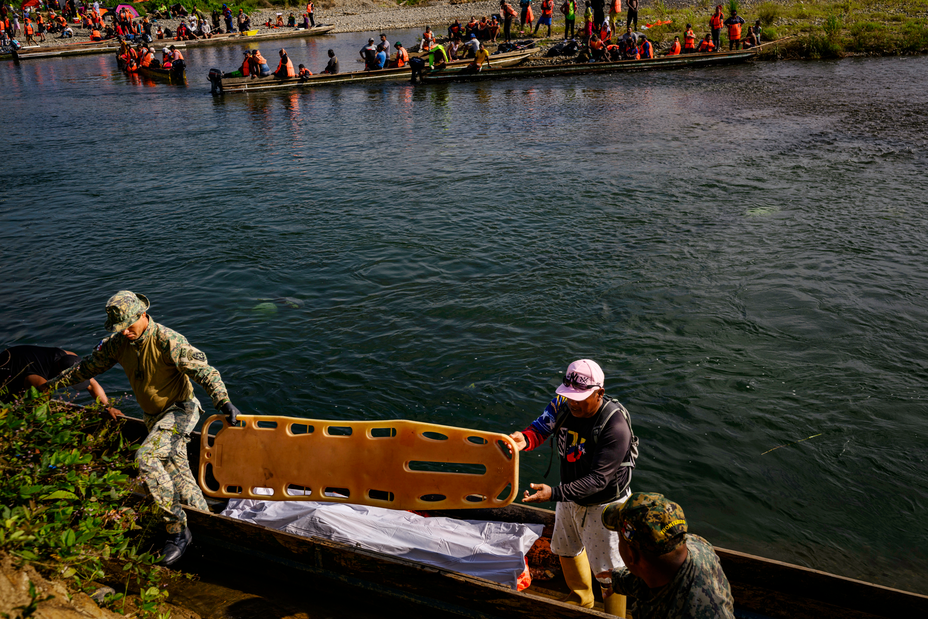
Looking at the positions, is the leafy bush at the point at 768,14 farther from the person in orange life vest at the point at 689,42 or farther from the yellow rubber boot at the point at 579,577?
the yellow rubber boot at the point at 579,577

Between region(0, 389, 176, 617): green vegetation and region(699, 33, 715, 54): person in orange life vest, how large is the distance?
3637 cm

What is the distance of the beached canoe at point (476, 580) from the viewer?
200 inches

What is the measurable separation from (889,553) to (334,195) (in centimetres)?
1534

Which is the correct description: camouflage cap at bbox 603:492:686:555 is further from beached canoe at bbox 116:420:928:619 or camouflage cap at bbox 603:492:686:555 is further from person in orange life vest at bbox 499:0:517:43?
person in orange life vest at bbox 499:0:517:43

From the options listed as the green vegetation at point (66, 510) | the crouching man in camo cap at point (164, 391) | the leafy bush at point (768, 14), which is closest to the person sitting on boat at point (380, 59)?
the leafy bush at point (768, 14)

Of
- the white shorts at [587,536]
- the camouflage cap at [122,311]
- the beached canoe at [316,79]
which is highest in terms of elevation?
the beached canoe at [316,79]

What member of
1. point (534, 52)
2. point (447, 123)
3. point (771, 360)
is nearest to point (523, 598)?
point (771, 360)

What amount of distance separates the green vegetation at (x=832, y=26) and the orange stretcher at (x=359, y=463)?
36.3m

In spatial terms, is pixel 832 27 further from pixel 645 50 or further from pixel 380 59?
pixel 380 59

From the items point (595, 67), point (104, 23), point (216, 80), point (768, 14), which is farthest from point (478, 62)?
point (104, 23)

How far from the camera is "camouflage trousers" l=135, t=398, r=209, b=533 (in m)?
6.03

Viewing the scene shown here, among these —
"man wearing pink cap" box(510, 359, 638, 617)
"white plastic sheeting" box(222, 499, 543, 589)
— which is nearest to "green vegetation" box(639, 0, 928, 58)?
"white plastic sheeting" box(222, 499, 543, 589)

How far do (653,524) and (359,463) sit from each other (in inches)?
143

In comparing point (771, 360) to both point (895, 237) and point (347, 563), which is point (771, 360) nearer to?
point (895, 237)
